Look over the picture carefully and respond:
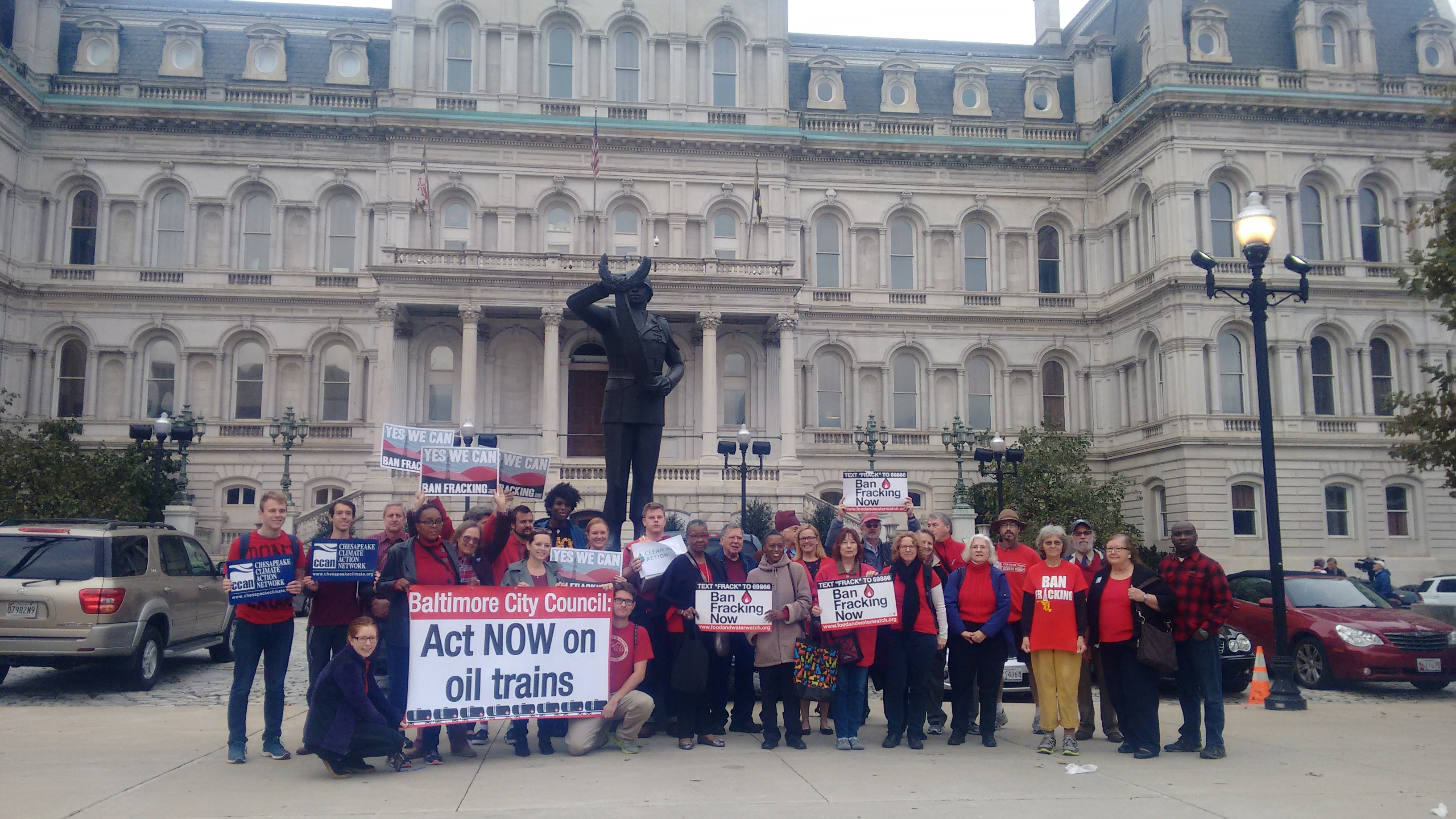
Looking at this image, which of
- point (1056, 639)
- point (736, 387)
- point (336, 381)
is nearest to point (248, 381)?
point (336, 381)

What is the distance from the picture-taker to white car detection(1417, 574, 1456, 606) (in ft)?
95.8

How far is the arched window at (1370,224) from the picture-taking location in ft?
127

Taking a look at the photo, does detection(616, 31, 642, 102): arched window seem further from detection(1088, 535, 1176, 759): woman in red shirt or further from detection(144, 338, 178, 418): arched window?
detection(1088, 535, 1176, 759): woman in red shirt

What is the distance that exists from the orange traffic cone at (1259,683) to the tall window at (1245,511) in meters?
23.8

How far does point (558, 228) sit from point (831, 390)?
11739mm

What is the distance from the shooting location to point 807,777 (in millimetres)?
8945

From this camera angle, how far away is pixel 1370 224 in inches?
1529

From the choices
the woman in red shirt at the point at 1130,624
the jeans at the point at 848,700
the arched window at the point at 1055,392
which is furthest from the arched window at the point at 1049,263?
the jeans at the point at 848,700

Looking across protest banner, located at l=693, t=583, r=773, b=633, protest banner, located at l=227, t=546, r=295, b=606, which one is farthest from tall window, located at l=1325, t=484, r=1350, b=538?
protest banner, located at l=227, t=546, r=295, b=606

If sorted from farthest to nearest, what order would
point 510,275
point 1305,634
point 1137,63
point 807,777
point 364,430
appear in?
point 1137,63, point 364,430, point 510,275, point 1305,634, point 807,777

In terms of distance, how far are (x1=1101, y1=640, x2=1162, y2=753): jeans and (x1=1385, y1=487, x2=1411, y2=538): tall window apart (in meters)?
32.4

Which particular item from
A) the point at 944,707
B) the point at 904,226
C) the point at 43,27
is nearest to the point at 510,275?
the point at 904,226

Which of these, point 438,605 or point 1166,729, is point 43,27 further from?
point 1166,729

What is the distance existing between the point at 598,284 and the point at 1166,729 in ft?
25.5
